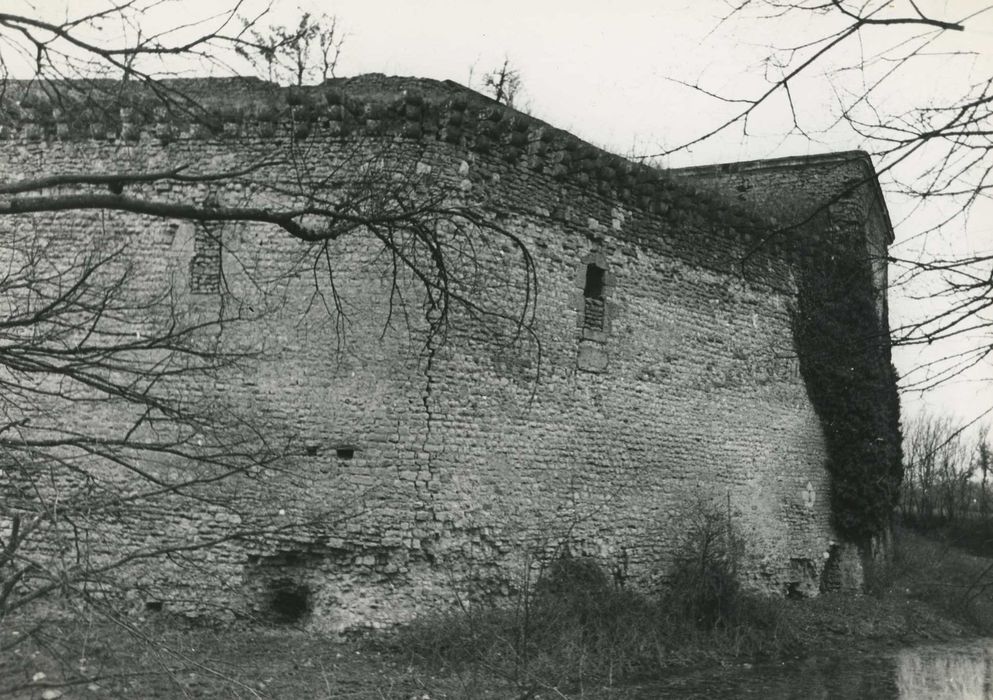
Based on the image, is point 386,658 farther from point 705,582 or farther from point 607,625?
point 705,582

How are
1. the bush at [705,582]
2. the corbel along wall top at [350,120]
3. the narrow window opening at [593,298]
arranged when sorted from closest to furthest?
the corbel along wall top at [350,120]
the bush at [705,582]
the narrow window opening at [593,298]

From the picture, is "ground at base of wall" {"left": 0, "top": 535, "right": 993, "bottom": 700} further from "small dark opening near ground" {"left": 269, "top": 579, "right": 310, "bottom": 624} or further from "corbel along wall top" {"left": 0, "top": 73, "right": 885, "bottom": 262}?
"corbel along wall top" {"left": 0, "top": 73, "right": 885, "bottom": 262}

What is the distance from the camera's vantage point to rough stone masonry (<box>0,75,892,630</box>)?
9422mm

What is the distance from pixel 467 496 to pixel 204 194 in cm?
459

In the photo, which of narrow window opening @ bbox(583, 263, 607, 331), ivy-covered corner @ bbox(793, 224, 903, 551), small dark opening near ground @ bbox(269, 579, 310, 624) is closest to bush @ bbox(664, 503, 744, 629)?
narrow window opening @ bbox(583, 263, 607, 331)

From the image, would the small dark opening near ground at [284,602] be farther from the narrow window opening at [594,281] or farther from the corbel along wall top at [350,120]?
the narrow window opening at [594,281]

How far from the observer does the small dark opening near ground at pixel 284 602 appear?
9.37 meters

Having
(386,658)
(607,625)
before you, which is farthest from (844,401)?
(386,658)

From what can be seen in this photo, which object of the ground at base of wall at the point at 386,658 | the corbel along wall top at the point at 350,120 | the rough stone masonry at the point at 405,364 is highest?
the corbel along wall top at the point at 350,120

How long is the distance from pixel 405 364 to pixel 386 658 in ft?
10.1

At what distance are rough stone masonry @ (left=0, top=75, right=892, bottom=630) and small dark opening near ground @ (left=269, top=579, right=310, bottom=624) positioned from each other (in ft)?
0.08

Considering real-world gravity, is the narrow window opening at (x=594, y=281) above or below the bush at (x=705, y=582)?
above

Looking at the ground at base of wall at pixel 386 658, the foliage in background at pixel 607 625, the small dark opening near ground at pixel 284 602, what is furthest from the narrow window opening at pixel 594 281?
the small dark opening near ground at pixel 284 602

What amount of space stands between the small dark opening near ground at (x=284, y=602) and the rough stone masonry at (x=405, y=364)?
2 centimetres
